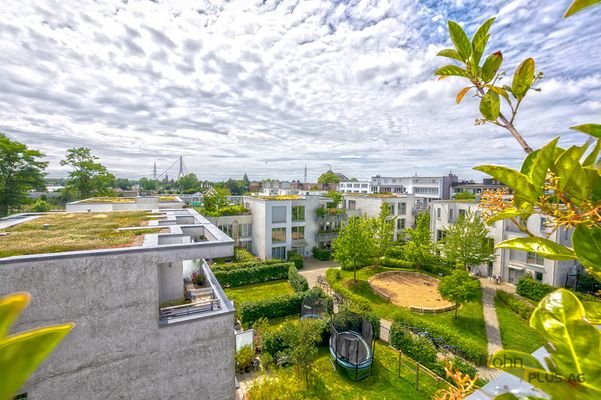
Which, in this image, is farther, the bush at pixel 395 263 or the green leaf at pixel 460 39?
the bush at pixel 395 263

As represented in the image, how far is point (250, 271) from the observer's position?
24.8 m

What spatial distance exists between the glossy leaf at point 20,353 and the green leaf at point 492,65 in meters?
2.86

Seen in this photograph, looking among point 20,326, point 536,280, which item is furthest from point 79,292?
point 536,280

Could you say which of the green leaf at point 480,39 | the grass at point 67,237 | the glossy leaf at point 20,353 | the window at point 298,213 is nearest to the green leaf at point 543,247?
the green leaf at point 480,39

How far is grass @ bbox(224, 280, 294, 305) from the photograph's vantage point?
71.4 feet

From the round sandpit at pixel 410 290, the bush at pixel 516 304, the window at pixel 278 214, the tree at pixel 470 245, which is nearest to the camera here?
the bush at pixel 516 304

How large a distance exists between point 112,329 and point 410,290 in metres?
22.0

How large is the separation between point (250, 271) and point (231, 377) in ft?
49.7

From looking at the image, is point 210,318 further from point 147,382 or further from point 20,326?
point 20,326

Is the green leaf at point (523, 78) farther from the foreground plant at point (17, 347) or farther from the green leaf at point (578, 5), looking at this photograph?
the foreground plant at point (17, 347)

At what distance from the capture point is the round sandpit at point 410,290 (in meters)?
20.3

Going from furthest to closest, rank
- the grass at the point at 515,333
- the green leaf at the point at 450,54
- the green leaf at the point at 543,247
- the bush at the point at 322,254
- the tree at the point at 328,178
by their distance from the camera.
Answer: the tree at the point at 328,178
the bush at the point at 322,254
the grass at the point at 515,333
the green leaf at the point at 450,54
the green leaf at the point at 543,247

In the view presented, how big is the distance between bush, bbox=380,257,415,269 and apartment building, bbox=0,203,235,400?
23.5 metres

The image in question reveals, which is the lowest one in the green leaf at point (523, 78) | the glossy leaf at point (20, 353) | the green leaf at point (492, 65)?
the glossy leaf at point (20, 353)
